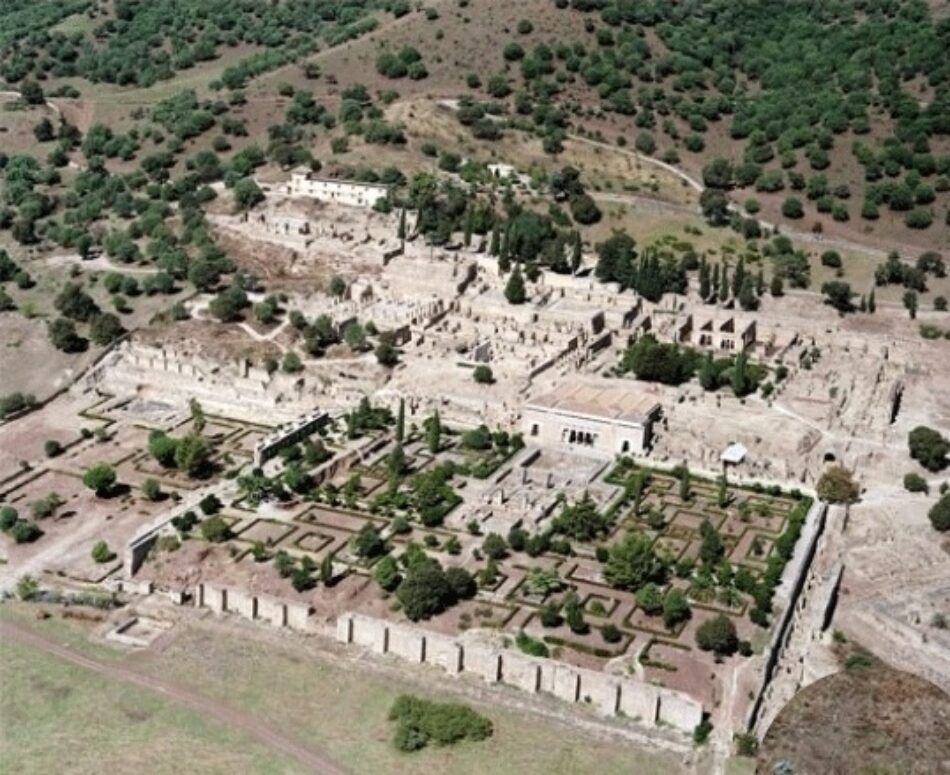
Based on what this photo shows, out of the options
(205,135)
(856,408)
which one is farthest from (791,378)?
(205,135)

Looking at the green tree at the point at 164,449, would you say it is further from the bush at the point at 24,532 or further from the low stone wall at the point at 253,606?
the low stone wall at the point at 253,606

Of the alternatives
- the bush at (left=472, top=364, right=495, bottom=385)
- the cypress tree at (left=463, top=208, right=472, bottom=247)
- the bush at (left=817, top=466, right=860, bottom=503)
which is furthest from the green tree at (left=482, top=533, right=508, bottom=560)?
the cypress tree at (left=463, top=208, right=472, bottom=247)

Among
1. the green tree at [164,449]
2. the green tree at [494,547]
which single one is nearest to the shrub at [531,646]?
the green tree at [494,547]

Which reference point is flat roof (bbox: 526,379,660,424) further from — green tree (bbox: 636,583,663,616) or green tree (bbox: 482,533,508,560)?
green tree (bbox: 636,583,663,616)

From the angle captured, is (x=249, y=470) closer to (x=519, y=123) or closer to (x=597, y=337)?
(x=597, y=337)

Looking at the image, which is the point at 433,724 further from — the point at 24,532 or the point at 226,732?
the point at 24,532

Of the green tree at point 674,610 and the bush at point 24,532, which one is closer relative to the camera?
the green tree at point 674,610
